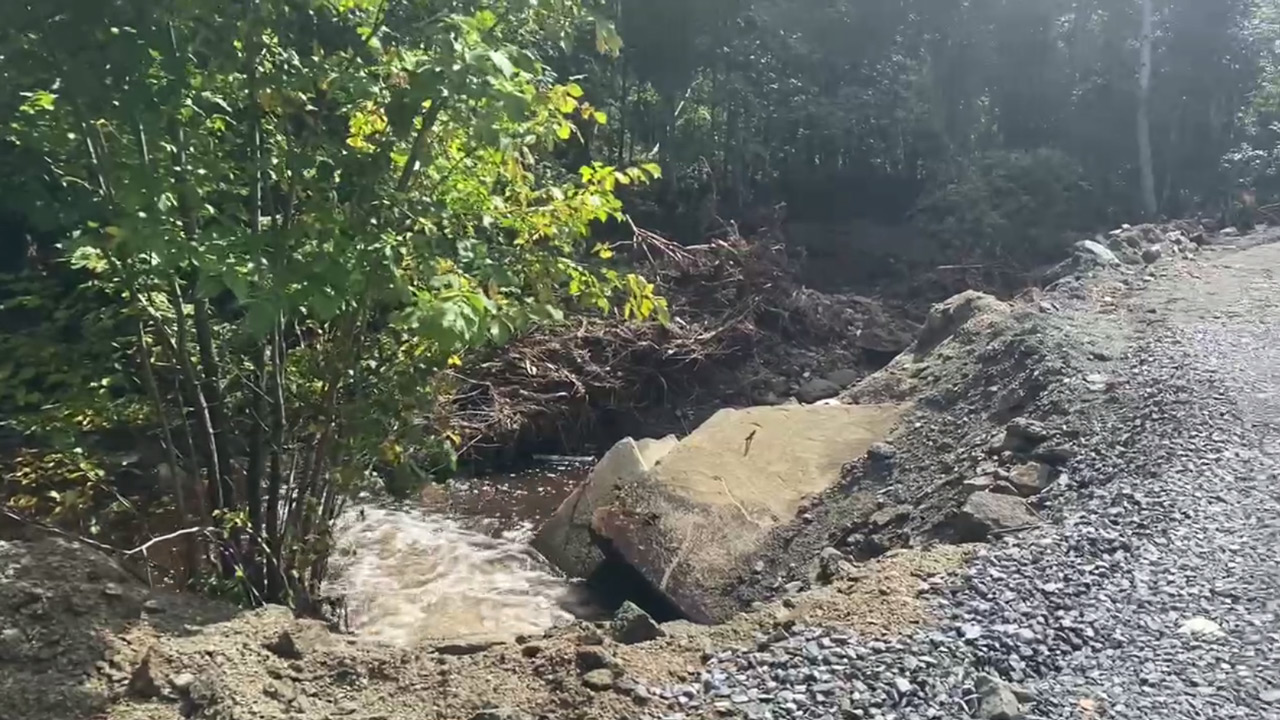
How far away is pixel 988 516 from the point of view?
5.73 metres

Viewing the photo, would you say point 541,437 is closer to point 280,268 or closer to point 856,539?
point 856,539

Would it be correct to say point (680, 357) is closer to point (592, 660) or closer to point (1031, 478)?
point (1031, 478)

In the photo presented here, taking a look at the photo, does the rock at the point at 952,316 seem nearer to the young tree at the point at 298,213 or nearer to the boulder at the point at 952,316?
the boulder at the point at 952,316

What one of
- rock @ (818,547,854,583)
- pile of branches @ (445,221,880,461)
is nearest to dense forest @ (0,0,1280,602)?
rock @ (818,547,854,583)

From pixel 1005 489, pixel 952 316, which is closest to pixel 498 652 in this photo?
pixel 1005 489

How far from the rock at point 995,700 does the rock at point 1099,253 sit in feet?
35.7

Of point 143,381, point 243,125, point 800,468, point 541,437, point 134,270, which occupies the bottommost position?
point 541,437

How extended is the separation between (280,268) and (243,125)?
1.01 meters

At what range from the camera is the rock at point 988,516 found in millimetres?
5664

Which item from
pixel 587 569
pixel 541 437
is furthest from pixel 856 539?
pixel 541 437

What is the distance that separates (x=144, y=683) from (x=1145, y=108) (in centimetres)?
2694

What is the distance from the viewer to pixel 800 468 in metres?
8.30

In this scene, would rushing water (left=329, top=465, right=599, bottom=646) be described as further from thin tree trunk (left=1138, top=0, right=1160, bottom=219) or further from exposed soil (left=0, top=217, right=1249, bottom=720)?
thin tree trunk (left=1138, top=0, right=1160, bottom=219)

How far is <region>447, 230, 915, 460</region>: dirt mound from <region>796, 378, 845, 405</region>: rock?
15 cm
